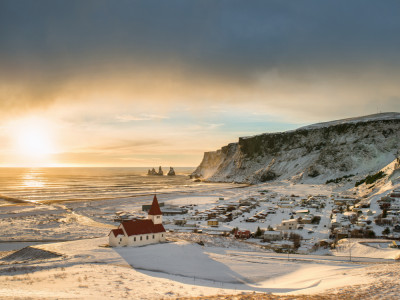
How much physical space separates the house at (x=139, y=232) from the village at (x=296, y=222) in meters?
0.20

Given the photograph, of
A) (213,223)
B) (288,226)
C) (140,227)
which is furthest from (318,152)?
(140,227)

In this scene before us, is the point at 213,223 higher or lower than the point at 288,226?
lower

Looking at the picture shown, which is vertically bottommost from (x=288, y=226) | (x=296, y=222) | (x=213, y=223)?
(x=213, y=223)

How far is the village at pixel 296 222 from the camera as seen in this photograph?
120ft

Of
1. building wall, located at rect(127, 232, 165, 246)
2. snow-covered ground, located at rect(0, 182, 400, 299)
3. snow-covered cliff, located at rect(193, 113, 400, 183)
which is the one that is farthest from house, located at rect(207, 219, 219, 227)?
snow-covered cliff, located at rect(193, 113, 400, 183)

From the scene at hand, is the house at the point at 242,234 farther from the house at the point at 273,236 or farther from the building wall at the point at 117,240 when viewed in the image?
the building wall at the point at 117,240

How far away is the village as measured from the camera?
36469 millimetres

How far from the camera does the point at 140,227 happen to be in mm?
30750

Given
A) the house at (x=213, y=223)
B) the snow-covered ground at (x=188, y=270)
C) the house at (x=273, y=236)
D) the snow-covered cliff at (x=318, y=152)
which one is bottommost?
the house at (x=213, y=223)

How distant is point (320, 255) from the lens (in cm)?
3022

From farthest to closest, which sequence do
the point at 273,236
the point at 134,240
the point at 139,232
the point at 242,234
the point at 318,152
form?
1. the point at 318,152
2. the point at 242,234
3. the point at 273,236
4. the point at 139,232
5. the point at 134,240

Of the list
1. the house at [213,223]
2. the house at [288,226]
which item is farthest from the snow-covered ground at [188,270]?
the house at [213,223]

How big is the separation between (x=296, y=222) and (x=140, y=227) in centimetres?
2461

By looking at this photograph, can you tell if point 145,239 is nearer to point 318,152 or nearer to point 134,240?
point 134,240
